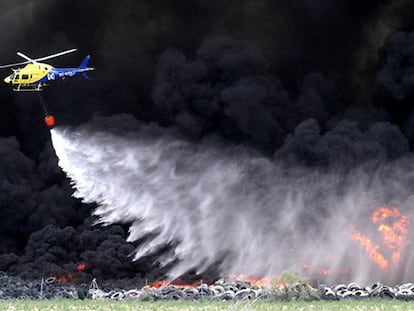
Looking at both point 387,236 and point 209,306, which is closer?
point 209,306

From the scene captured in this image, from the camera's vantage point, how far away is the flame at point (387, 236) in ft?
179

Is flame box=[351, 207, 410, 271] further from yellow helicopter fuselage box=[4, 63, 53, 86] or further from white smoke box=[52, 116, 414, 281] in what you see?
yellow helicopter fuselage box=[4, 63, 53, 86]

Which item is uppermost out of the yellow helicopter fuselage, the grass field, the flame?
the yellow helicopter fuselage

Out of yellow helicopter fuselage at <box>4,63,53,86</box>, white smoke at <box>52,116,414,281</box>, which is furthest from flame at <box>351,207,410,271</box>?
yellow helicopter fuselage at <box>4,63,53,86</box>

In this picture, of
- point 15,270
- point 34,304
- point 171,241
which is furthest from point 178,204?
point 34,304

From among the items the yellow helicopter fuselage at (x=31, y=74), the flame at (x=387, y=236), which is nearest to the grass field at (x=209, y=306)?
the flame at (x=387, y=236)

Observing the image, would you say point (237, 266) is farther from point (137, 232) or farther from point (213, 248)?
point (137, 232)

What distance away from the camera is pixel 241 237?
58.3 m

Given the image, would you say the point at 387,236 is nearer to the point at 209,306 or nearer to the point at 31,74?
the point at 209,306

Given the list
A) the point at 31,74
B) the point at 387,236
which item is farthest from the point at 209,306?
the point at 31,74

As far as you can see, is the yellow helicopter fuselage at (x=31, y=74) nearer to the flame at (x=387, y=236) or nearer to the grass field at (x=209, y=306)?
the flame at (x=387, y=236)

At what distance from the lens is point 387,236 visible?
Answer: 55.2m

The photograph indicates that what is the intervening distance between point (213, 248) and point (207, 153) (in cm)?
840

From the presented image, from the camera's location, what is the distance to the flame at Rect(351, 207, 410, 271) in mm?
54688
